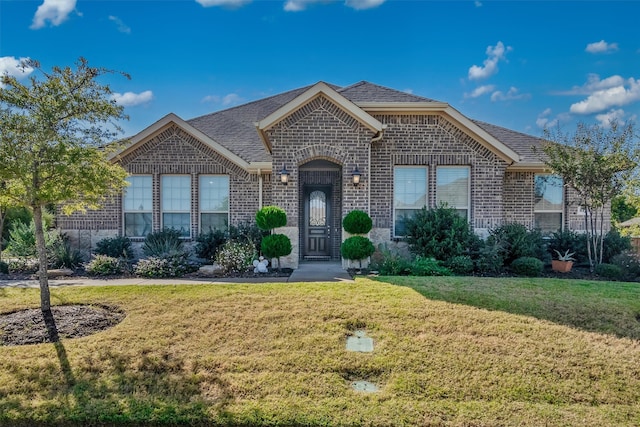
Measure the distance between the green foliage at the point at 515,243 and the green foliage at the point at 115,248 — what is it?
1075cm

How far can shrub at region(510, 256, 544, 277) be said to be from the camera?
10.2 metres

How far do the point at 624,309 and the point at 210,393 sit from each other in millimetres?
6737

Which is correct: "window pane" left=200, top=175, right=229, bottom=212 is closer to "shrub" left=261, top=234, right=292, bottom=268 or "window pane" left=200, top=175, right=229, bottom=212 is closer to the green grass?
"shrub" left=261, top=234, right=292, bottom=268

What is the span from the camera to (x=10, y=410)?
4.14m

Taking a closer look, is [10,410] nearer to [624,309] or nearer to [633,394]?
[633,394]

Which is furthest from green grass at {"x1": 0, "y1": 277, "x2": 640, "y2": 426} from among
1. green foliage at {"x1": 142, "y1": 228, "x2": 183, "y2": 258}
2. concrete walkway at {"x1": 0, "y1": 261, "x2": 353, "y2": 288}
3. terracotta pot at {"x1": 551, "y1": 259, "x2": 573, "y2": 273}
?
green foliage at {"x1": 142, "y1": 228, "x2": 183, "y2": 258}

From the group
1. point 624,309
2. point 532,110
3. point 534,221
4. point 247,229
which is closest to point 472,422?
point 624,309

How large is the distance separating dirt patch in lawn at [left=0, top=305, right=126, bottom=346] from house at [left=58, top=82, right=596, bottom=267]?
5.40m

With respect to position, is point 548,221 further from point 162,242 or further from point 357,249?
point 162,242

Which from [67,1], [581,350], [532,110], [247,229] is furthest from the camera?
[532,110]

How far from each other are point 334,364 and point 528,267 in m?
7.40

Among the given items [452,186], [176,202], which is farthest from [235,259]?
[452,186]

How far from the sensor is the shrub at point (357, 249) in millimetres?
10523

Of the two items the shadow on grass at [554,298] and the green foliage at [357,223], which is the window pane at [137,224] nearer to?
the green foliage at [357,223]
